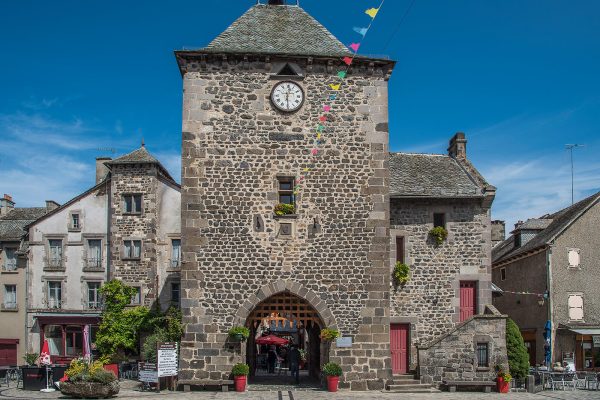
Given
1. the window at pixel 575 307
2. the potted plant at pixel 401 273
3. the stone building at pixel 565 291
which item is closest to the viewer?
the potted plant at pixel 401 273

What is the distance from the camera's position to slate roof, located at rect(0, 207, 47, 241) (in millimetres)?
33094

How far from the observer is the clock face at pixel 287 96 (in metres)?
19.6

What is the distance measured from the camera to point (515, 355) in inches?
793

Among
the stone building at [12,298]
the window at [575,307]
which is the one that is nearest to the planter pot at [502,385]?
the window at [575,307]

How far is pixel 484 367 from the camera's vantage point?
19.8m

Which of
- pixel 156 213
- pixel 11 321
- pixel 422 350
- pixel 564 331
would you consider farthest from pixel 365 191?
pixel 11 321

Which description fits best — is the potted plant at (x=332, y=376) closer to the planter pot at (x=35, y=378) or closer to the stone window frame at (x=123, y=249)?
the planter pot at (x=35, y=378)

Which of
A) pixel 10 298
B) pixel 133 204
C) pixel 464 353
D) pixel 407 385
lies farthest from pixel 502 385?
pixel 10 298

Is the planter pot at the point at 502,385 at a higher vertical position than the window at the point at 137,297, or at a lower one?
lower

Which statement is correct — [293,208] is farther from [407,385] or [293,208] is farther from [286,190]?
[407,385]

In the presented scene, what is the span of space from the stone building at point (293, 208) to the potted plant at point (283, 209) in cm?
13

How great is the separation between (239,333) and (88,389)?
4.23m

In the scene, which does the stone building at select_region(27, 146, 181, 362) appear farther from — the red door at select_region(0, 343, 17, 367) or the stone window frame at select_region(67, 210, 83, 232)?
the red door at select_region(0, 343, 17, 367)

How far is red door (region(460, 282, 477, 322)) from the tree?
6.45ft
